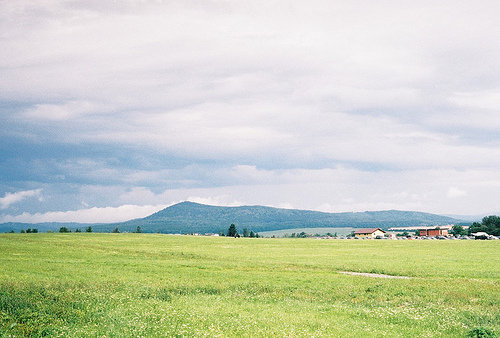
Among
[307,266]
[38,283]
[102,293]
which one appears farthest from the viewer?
[307,266]

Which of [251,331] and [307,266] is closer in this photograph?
[251,331]

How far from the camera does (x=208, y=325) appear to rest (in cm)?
1886

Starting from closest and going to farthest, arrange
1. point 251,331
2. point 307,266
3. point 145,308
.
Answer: point 251,331, point 145,308, point 307,266

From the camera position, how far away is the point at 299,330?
18.1 meters

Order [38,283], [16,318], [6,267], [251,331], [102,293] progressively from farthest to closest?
1. [6,267]
2. [38,283]
3. [102,293]
4. [16,318]
5. [251,331]

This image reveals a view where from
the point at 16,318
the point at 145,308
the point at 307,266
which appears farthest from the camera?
the point at 307,266

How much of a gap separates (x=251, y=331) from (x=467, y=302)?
17621mm

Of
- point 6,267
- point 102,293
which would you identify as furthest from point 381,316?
point 6,267

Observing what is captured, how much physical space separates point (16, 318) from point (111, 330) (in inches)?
231

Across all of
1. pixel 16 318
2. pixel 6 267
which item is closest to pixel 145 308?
pixel 16 318

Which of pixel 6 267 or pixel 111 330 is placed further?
pixel 6 267

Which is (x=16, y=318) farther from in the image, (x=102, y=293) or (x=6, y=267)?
(x=6, y=267)

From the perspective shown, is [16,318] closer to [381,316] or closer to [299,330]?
[299,330]

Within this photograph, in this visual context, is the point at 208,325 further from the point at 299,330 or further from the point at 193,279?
the point at 193,279
